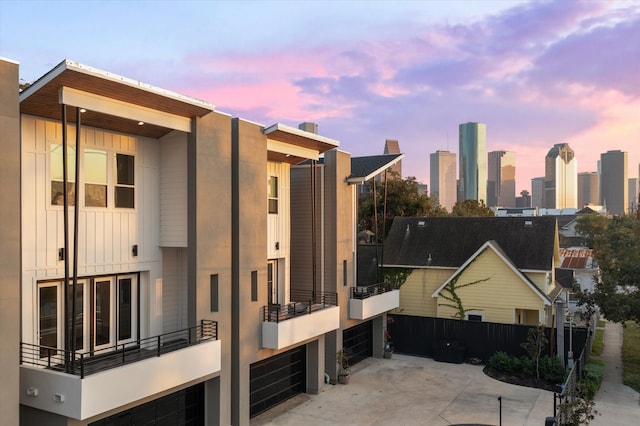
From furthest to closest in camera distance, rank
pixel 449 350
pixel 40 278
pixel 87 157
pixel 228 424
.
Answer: pixel 449 350, pixel 228 424, pixel 87 157, pixel 40 278

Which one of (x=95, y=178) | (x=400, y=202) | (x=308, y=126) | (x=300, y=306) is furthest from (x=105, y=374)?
(x=308, y=126)

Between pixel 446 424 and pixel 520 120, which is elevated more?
pixel 520 120

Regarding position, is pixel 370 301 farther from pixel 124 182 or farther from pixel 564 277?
pixel 564 277

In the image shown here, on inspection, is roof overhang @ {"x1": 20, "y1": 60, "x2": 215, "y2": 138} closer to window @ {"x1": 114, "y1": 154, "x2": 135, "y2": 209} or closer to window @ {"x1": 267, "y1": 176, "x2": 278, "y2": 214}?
window @ {"x1": 114, "y1": 154, "x2": 135, "y2": 209}

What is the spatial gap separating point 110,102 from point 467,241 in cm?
2028

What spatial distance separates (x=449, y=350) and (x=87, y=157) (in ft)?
56.7

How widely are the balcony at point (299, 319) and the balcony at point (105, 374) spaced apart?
2.47 meters

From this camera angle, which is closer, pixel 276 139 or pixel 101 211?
pixel 101 211

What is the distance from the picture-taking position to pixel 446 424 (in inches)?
616

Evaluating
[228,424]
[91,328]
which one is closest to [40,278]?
[91,328]

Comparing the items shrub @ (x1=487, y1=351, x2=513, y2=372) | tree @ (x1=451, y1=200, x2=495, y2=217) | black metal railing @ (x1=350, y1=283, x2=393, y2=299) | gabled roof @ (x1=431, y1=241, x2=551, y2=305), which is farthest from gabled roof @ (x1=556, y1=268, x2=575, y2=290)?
tree @ (x1=451, y1=200, x2=495, y2=217)

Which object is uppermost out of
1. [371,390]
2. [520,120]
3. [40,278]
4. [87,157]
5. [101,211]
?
[520,120]

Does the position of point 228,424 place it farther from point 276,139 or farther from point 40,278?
point 276,139

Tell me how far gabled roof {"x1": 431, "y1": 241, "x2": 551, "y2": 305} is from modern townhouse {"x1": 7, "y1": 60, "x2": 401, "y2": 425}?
7.94 metres
